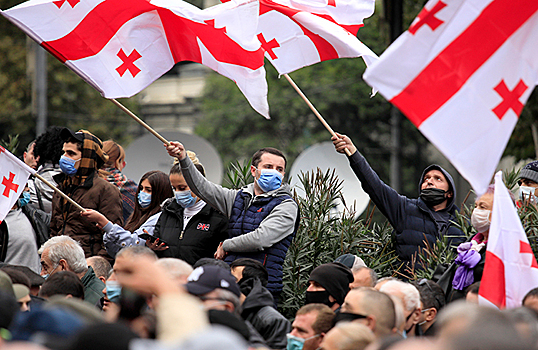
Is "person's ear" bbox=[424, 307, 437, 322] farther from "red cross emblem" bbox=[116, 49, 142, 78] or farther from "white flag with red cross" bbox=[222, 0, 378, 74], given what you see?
"red cross emblem" bbox=[116, 49, 142, 78]

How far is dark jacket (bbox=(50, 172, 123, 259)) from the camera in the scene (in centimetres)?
745

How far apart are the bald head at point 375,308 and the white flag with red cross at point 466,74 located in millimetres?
899

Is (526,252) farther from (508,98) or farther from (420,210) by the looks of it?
(420,210)

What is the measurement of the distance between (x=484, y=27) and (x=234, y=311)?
93.9 inches

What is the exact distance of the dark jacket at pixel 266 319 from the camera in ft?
17.0

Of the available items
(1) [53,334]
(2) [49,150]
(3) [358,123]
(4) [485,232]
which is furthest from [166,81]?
(1) [53,334]

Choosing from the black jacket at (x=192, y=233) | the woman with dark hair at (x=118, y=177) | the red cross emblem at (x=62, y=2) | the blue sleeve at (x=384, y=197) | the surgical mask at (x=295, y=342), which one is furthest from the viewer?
the woman with dark hair at (x=118, y=177)

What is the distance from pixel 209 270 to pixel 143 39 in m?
3.28

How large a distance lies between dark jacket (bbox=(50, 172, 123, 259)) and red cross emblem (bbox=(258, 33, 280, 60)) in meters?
2.02

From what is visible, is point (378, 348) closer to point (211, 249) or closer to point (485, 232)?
point (485, 232)

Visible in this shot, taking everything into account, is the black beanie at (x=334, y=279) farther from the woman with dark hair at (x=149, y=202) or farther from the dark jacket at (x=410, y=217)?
the woman with dark hair at (x=149, y=202)

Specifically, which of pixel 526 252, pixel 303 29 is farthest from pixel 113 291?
pixel 303 29

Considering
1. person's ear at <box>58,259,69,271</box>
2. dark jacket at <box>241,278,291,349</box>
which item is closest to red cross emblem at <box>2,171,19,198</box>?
person's ear at <box>58,259,69,271</box>

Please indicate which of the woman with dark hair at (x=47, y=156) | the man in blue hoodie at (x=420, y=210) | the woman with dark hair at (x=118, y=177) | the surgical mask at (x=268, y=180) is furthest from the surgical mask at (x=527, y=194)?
the woman with dark hair at (x=47, y=156)
